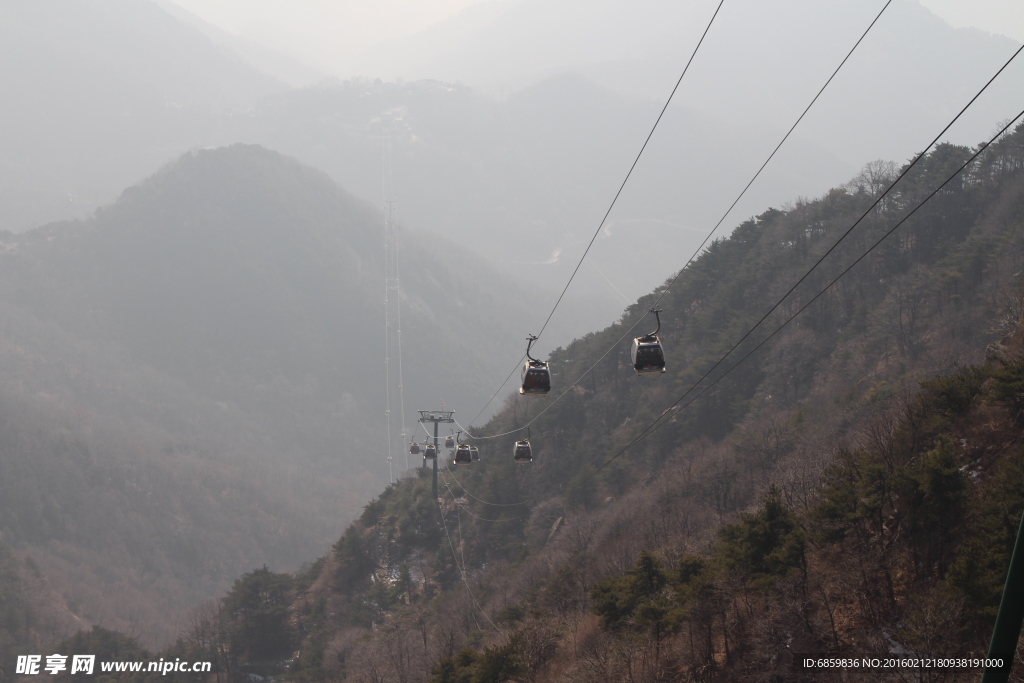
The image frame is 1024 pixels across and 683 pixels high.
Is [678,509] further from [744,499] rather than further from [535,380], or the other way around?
[535,380]

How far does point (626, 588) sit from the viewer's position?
25109mm

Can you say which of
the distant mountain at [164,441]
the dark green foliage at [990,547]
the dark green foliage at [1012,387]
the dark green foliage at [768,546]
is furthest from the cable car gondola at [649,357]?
the distant mountain at [164,441]

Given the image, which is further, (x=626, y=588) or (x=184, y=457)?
(x=184, y=457)

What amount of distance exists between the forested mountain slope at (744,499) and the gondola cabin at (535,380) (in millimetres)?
8181

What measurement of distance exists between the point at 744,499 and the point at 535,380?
70.7 feet

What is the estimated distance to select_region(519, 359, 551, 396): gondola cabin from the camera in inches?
746

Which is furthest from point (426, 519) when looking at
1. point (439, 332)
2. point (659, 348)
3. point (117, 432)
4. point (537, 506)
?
point (439, 332)

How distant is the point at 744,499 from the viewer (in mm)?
36062

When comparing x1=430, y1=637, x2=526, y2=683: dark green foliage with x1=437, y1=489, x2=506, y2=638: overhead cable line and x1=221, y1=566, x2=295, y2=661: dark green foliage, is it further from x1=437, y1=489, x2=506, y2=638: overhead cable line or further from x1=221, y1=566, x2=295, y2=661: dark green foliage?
x1=221, y1=566, x2=295, y2=661: dark green foliage

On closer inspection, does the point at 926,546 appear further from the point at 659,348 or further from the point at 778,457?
the point at 778,457

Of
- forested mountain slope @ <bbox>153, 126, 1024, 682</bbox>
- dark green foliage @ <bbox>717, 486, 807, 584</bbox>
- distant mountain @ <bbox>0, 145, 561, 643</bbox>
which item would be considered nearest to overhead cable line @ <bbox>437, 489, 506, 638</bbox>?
forested mountain slope @ <bbox>153, 126, 1024, 682</bbox>

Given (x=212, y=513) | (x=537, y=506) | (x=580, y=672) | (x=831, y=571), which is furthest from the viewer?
(x=212, y=513)

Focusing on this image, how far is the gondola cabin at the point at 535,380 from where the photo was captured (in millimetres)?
18938

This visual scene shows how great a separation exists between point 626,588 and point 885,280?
33.8 meters
